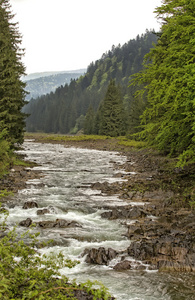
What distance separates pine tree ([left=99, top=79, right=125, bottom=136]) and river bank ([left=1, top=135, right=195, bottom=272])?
4876cm

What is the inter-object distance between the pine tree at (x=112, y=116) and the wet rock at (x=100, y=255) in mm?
61965

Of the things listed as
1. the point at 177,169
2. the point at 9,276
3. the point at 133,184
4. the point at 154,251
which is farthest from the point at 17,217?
the point at 177,169

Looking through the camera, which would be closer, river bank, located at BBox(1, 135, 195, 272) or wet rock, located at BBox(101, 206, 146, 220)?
river bank, located at BBox(1, 135, 195, 272)

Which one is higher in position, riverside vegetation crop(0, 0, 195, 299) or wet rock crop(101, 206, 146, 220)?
riverside vegetation crop(0, 0, 195, 299)

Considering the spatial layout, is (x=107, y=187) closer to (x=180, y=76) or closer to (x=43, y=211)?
(x=43, y=211)

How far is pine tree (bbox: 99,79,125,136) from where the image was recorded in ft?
232

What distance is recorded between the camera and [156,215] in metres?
12.1

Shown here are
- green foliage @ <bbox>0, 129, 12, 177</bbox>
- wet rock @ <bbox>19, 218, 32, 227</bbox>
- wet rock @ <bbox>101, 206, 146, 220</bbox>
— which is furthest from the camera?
green foliage @ <bbox>0, 129, 12, 177</bbox>

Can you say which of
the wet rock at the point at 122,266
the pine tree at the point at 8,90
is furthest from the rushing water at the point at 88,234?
the pine tree at the point at 8,90

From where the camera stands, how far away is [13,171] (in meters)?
21.7

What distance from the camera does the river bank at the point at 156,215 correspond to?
7.98 metres

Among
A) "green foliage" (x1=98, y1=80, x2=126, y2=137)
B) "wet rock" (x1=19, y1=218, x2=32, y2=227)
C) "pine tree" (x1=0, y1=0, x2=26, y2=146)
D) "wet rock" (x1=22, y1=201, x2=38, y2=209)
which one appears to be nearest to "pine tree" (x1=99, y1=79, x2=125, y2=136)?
"green foliage" (x1=98, y1=80, x2=126, y2=137)

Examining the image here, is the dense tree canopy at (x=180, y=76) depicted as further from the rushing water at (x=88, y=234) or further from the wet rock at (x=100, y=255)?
the wet rock at (x=100, y=255)

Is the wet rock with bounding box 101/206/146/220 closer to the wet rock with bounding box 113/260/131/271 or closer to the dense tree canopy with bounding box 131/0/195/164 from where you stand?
the dense tree canopy with bounding box 131/0/195/164
